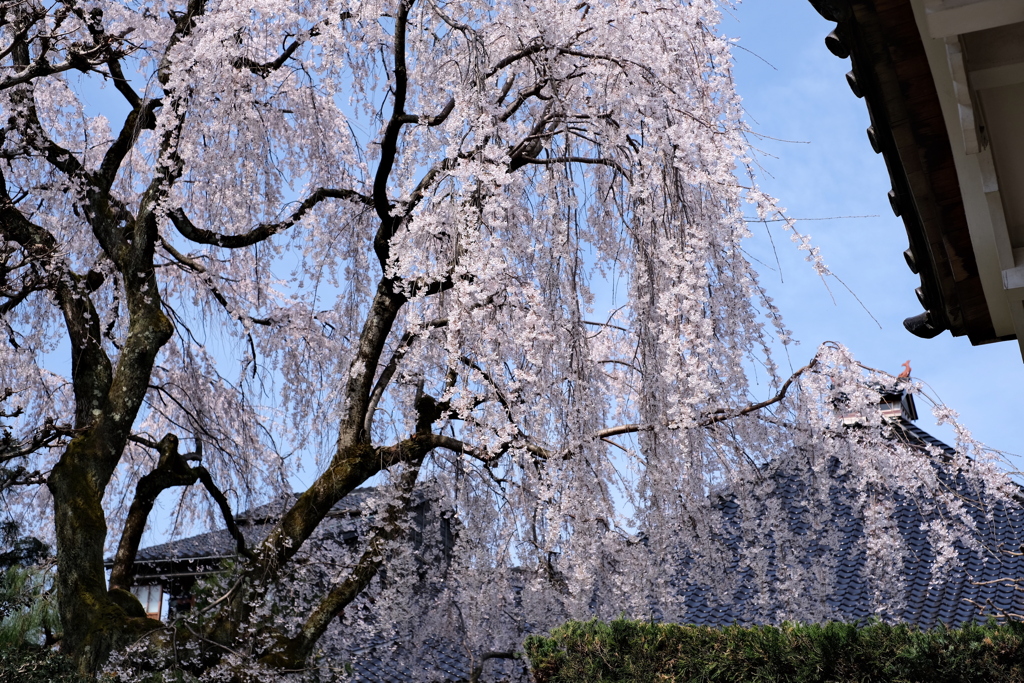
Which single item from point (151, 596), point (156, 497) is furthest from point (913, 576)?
point (151, 596)

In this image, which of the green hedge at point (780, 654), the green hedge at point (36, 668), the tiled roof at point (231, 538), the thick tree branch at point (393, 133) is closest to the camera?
the green hedge at point (780, 654)

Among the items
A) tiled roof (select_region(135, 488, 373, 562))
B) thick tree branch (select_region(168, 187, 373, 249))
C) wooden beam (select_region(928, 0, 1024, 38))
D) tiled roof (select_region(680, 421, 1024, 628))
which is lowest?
tiled roof (select_region(680, 421, 1024, 628))

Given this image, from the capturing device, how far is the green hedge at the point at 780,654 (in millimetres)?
4363

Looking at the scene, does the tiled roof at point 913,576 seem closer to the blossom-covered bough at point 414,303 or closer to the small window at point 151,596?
the blossom-covered bough at point 414,303

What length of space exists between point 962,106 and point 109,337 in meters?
7.34

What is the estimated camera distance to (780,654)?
477cm

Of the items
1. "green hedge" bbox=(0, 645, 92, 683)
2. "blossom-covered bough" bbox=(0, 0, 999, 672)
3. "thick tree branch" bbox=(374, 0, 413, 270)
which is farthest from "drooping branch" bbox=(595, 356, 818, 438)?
"green hedge" bbox=(0, 645, 92, 683)

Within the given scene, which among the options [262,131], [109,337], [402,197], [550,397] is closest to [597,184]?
[402,197]

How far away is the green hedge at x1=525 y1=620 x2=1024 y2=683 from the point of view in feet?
14.3

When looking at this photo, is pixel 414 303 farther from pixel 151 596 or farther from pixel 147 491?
pixel 151 596

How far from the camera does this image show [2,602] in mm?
8117

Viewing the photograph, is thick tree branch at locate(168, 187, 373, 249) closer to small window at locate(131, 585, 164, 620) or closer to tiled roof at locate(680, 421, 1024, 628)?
tiled roof at locate(680, 421, 1024, 628)

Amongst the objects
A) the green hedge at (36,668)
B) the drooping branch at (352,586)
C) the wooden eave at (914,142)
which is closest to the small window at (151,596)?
the drooping branch at (352,586)

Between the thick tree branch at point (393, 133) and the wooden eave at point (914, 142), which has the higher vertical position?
the thick tree branch at point (393, 133)
